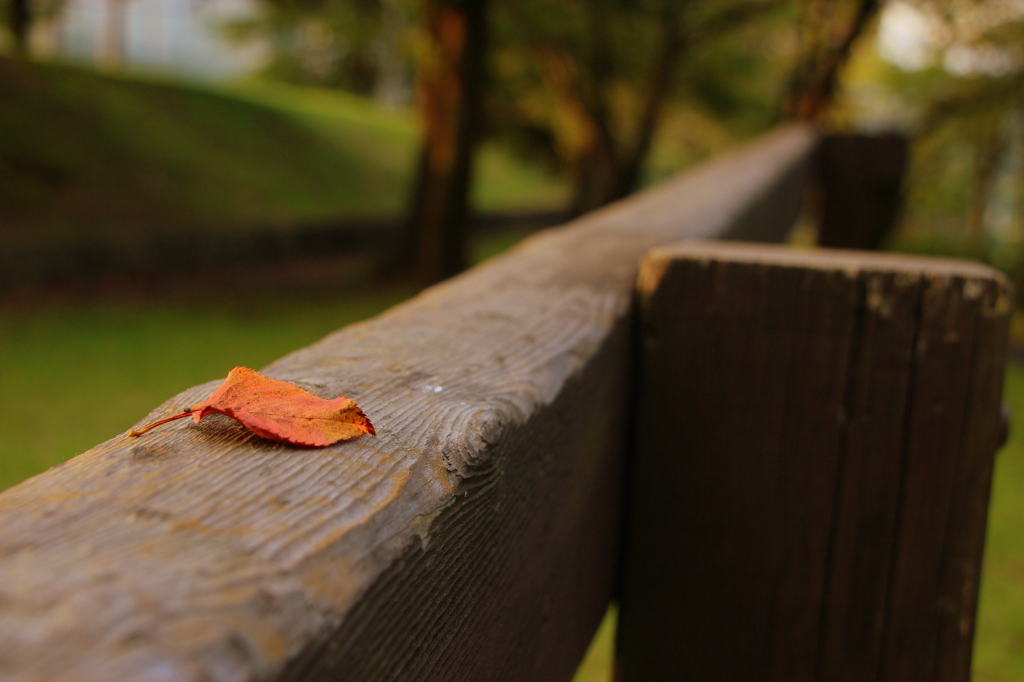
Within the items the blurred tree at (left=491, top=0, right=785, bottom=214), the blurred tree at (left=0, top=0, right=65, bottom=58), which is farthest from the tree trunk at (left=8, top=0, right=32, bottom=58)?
the blurred tree at (left=491, top=0, right=785, bottom=214)

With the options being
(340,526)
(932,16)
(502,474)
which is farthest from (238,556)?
(932,16)

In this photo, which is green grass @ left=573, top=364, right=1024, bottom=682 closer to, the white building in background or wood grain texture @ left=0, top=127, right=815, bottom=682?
wood grain texture @ left=0, top=127, right=815, bottom=682

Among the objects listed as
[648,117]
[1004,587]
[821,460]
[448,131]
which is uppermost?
[648,117]

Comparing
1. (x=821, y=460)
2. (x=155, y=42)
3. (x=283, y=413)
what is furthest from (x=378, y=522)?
(x=155, y=42)

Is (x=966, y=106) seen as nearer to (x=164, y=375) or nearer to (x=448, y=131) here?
(x=448, y=131)

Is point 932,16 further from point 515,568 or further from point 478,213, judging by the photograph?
point 515,568

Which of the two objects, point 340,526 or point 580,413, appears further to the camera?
point 580,413
